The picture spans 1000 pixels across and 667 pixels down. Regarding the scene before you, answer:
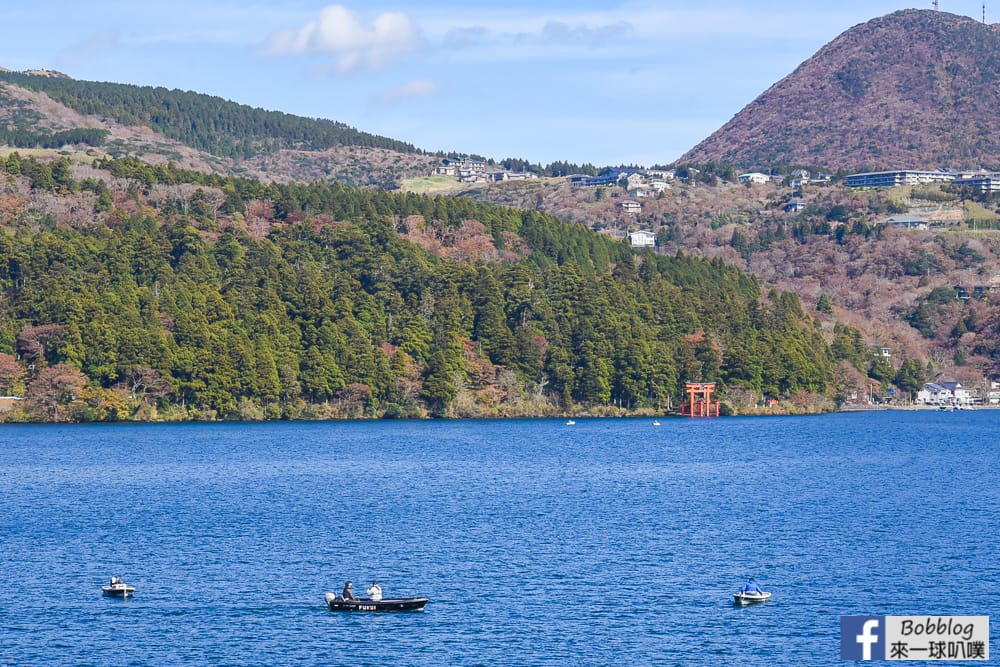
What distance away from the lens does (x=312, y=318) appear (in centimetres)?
15288

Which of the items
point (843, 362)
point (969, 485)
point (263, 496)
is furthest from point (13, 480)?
point (843, 362)

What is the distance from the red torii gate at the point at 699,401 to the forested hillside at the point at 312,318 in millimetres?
2127

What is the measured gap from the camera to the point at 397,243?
176875 mm

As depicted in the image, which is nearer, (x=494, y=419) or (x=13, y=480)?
(x=13, y=480)

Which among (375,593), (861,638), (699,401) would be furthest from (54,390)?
(861,638)

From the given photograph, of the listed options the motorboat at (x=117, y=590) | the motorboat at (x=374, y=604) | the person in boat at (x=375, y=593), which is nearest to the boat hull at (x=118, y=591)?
the motorboat at (x=117, y=590)

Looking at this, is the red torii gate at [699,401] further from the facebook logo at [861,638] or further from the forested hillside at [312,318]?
the facebook logo at [861,638]

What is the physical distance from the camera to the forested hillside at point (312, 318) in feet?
455

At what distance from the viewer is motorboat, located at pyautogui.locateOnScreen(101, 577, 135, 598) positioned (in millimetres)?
53219

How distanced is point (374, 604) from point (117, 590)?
10196 mm

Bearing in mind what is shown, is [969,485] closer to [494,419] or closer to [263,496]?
[263,496]

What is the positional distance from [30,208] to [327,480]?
9813 cm

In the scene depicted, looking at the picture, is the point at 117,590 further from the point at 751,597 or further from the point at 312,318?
the point at 312,318

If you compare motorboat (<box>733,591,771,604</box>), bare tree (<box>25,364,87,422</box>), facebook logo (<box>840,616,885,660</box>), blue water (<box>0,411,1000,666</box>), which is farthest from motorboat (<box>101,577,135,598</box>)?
bare tree (<box>25,364,87,422</box>)
